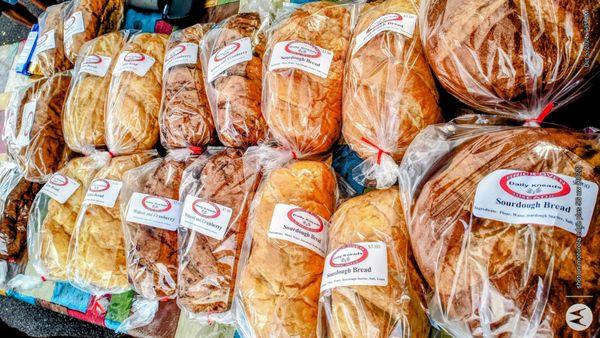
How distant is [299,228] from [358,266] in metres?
0.17

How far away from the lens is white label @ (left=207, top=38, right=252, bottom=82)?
123cm

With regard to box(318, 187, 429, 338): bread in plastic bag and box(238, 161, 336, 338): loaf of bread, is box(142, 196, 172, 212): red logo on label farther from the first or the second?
box(318, 187, 429, 338): bread in plastic bag

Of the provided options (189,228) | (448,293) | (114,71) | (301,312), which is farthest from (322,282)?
(114,71)

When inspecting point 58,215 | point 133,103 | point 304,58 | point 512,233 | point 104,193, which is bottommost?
point 58,215

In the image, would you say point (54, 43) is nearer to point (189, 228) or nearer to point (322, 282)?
point (189, 228)

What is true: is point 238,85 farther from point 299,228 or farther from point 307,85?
point 299,228

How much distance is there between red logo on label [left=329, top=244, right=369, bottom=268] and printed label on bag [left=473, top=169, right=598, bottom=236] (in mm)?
233

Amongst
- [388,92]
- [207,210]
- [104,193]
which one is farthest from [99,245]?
[388,92]

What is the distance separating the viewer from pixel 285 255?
96 centimetres

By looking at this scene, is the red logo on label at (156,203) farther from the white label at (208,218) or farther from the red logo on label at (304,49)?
the red logo on label at (304,49)

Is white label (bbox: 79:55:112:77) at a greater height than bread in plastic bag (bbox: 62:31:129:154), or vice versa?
white label (bbox: 79:55:112:77)

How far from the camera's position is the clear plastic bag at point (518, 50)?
0.76m

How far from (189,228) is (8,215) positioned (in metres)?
1.02

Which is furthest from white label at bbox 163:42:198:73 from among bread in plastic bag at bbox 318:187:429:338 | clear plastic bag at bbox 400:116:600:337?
clear plastic bag at bbox 400:116:600:337
